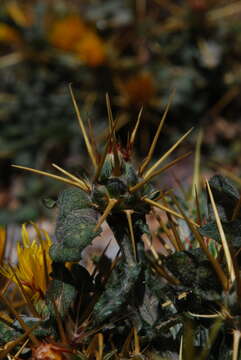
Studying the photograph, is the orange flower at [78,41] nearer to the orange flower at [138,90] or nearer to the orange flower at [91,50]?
the orange flower at [91,50]

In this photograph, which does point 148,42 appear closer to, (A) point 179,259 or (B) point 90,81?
(B) point 90,81

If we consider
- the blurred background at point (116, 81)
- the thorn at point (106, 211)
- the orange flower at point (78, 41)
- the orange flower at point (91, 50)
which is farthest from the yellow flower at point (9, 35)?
the thorn at point (106, 211)

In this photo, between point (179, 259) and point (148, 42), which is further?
point (148, 42)

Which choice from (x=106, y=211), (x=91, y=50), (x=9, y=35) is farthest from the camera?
(x=9, y=35)

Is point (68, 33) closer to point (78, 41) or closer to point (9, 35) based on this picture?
point (78, 41)

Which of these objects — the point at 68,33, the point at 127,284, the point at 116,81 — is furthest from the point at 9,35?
the point at 127,284

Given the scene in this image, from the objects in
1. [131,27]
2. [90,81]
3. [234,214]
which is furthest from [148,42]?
[234,214]

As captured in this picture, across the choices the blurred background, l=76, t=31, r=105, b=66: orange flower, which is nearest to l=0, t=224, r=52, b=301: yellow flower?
the blurred background
